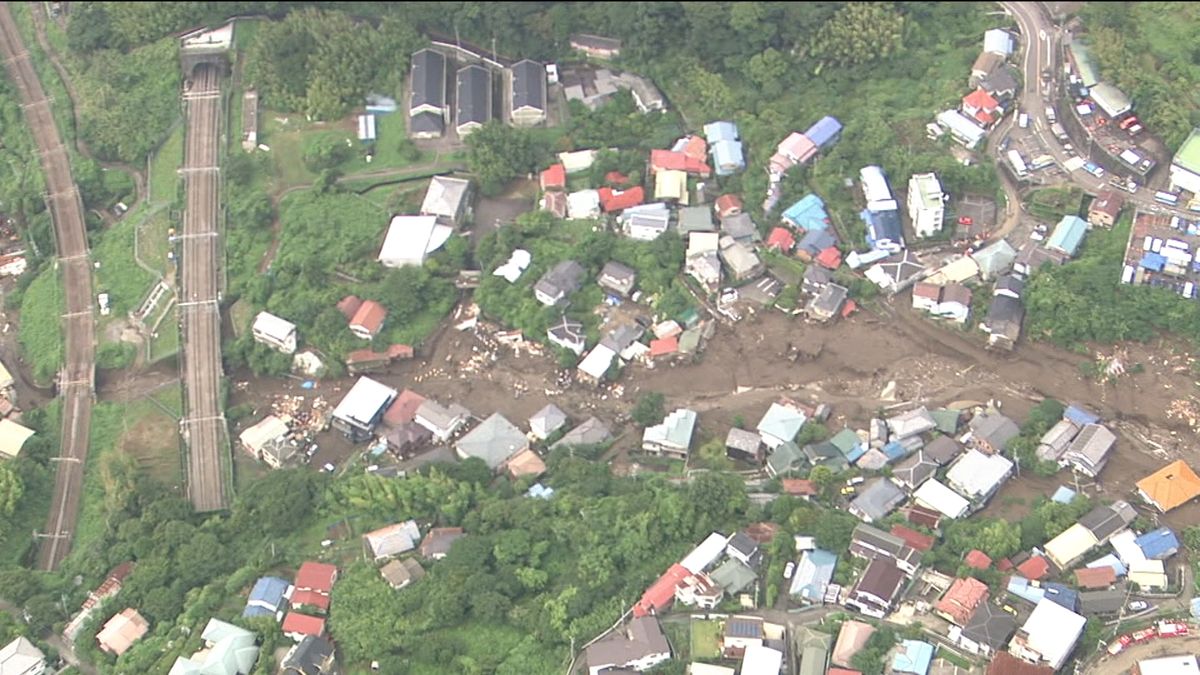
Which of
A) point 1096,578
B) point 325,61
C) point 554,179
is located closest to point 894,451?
point 1096,578

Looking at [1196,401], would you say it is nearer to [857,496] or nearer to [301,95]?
[857,496]

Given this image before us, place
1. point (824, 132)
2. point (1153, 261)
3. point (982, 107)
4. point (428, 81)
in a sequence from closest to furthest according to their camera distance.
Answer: point (1153, 261) → point (982, 107) → point (824, 132) → point (428, 81)

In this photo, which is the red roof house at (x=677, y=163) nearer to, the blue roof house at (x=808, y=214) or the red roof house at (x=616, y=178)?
the red roof house at (x=616, y=178)

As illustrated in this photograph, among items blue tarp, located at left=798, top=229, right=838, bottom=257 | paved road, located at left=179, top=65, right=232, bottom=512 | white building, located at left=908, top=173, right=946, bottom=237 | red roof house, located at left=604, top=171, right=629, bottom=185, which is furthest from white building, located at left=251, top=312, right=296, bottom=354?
white building, located at left=908, top=173, right=946, bottom=237

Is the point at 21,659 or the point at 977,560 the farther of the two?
the point at 21,659

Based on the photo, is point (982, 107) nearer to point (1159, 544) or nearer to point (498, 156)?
point (498, 156)

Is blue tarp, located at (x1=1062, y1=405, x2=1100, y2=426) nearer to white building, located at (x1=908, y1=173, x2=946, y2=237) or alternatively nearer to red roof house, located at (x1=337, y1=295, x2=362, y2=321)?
white building, located at (x1=908, y1=173, x2=946, y2=237)

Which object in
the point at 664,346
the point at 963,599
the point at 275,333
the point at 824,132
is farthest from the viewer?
the point at 824,132
